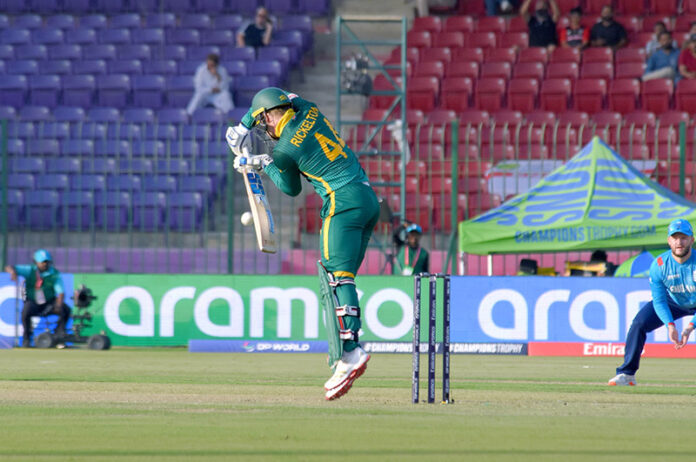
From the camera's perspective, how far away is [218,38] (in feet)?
90.8

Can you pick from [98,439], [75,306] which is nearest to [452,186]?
[75,306]

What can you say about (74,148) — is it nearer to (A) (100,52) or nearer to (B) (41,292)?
(B) (41,292)

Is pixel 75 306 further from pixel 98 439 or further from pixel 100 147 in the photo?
pixel 98 439

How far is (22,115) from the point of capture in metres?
25.3

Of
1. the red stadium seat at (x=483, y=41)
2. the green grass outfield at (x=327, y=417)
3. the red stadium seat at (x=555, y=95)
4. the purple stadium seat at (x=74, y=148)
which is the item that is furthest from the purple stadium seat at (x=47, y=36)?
the green grass outfield at (x=327, y=417)

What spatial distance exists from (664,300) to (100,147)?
14.0m

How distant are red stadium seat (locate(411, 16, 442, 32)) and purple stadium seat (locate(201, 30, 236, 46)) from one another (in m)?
4.29

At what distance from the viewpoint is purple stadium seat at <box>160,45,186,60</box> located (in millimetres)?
26969

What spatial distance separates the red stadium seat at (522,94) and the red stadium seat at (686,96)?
2940mm

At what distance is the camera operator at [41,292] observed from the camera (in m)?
17.9

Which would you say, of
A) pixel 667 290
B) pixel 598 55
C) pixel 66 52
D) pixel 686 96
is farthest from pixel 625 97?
pixel 667 290

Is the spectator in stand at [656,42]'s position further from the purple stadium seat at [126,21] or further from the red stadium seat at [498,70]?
the purple stadium seat at [126,21]


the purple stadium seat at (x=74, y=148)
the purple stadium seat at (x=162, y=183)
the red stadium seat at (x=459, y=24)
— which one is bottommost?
the purple stadium seat at (x=162, y=183)

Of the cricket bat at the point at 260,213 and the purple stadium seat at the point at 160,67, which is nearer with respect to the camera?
the cricket bat at the point at 260,213
